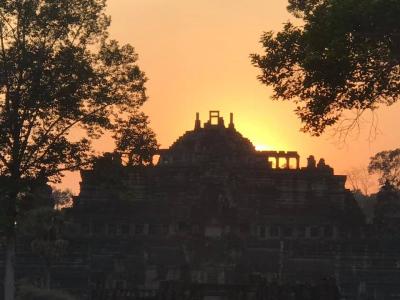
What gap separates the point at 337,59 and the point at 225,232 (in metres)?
39.0

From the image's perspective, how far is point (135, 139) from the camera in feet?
124

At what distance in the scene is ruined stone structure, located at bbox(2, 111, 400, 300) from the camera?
196 feet

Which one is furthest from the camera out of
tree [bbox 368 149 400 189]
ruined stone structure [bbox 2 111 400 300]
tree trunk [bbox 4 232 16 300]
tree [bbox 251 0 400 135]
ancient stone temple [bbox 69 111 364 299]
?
tree [bbox 368 149 400 189]

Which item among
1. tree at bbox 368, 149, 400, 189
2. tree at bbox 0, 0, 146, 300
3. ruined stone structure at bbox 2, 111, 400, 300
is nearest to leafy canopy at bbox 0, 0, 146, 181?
tree at bbox 0, 0, 146, 300

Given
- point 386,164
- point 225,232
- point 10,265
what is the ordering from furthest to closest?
point 386,164
point 225,232
point 10,265

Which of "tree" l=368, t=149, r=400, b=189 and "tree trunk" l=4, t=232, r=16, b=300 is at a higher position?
"tree" l=368, t=149, r=400, b=189

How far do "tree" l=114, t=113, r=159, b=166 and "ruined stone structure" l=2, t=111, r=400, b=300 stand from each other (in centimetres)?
2037

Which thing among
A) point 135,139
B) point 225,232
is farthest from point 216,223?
point 135,139

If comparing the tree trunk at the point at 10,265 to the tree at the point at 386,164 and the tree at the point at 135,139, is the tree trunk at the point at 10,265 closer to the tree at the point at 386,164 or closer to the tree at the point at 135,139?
the tree at the point at 135,139

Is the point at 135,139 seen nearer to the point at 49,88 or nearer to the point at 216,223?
the point at 49,88

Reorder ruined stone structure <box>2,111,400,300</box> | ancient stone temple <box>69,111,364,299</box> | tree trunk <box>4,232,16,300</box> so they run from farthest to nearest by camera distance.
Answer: ancient stone temple <box>69,111,364,299</box> < ruined stone structure <box>2,111,400,300</box> < tree trunk <box>4,232,16,300</box>

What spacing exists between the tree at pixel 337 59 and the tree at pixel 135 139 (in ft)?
37.7

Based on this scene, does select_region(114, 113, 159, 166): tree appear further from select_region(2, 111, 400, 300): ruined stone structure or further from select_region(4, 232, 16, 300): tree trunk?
select_region(2, 111, 400, 300): ruined stone structure

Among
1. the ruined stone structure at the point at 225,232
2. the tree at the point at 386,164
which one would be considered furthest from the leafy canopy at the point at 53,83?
the tree at the point at 386,164
